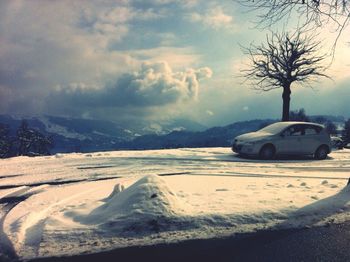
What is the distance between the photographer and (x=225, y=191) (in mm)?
6965

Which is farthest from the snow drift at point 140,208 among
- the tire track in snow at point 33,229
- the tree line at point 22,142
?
the tree line at point 22,142

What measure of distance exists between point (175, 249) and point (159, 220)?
2.28 feet

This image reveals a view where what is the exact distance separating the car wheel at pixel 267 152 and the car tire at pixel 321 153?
84.8 inches

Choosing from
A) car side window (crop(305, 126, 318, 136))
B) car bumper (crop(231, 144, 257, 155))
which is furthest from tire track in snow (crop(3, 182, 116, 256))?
car side window (crop(305, 126, 318, 136))

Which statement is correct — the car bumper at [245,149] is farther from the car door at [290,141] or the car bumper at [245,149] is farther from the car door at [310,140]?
the car door at [310,140]

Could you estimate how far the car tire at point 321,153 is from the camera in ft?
50.7

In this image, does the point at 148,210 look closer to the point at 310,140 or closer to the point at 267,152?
the point at 267,152

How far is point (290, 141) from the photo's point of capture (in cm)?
1505

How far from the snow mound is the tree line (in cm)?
4664

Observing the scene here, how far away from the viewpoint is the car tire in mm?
15441

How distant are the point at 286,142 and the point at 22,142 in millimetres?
45326

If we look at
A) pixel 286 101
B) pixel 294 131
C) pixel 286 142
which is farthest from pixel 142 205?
pixel 286 101

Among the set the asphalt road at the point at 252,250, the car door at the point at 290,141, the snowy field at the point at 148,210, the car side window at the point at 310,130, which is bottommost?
the asphalt road at the point at 252,250

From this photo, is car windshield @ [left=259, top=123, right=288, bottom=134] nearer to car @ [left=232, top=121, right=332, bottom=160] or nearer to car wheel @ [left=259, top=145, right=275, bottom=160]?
car @ [left=232, top=121, right=332, bottom=160]
